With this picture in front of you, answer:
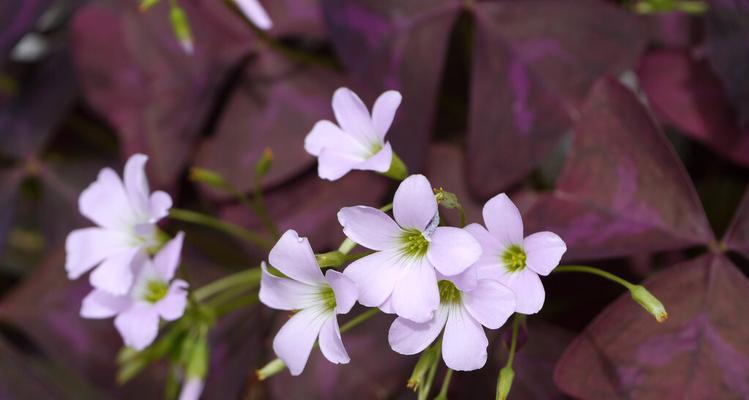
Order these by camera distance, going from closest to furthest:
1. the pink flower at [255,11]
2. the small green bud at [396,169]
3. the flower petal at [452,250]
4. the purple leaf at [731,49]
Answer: the flower petal at [452,250]
the small green bud at [396,169]
the purple leaf at [731,49]
the pink flower at [255,11]

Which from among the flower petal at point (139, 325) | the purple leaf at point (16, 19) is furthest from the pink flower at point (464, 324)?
the purple leaf at point (16, 19)

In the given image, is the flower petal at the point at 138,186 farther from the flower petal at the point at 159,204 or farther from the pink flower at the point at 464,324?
the pink flower at the point at 464,324

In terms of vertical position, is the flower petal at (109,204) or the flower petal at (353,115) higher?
the flower petal at (353,115)

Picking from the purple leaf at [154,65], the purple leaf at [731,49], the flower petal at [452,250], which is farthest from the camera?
the purple leaf at [154,65]

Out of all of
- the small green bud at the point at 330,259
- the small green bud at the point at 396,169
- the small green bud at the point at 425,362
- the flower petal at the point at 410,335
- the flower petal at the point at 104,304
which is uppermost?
the small green bud at the point at 396,169

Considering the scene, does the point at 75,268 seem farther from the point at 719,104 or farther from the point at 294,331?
the point at 719,104

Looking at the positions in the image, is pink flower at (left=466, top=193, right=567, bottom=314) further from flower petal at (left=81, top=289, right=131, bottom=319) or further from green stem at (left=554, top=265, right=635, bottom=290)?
flower petal at (left=81, top=289, right=131, bottom=319)

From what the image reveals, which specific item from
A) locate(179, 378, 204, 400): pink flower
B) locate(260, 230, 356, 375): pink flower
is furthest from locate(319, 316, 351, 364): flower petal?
locate(179, 378, 204, 400): pink flower
